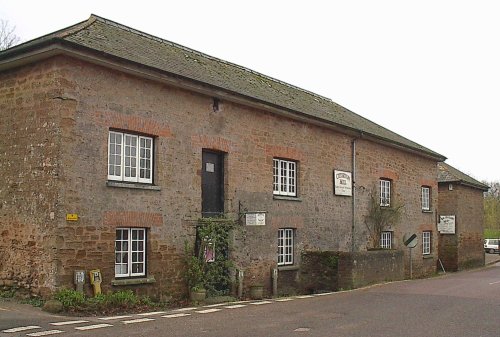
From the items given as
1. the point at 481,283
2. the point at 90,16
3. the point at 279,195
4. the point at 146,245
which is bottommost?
the point at 481,283

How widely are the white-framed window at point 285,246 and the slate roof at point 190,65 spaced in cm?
397

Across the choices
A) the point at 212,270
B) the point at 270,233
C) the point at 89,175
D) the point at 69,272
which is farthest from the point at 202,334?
the point at 270,233

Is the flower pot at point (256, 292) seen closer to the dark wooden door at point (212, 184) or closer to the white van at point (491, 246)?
the dark wooden door at point (212, 184)

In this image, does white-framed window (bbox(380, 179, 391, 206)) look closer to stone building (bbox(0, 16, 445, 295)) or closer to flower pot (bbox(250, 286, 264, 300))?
stone building (bbox(0, 16, 445, 295))

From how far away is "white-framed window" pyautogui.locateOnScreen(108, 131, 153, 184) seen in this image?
45.1 feet

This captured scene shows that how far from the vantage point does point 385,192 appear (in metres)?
25.5

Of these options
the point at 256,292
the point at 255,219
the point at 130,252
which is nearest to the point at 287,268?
the point at 256,292

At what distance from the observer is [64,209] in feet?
40.5

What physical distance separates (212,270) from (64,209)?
4800 millimetres

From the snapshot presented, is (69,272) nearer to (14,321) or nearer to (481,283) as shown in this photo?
(14,321)

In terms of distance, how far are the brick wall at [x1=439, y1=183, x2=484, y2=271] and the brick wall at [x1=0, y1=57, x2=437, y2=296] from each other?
16.4m

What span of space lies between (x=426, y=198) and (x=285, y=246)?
13.0 meters

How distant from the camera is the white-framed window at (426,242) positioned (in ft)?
95.2

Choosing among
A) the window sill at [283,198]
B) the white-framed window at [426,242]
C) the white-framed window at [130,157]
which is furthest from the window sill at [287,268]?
the white-framed window at [426,242]
